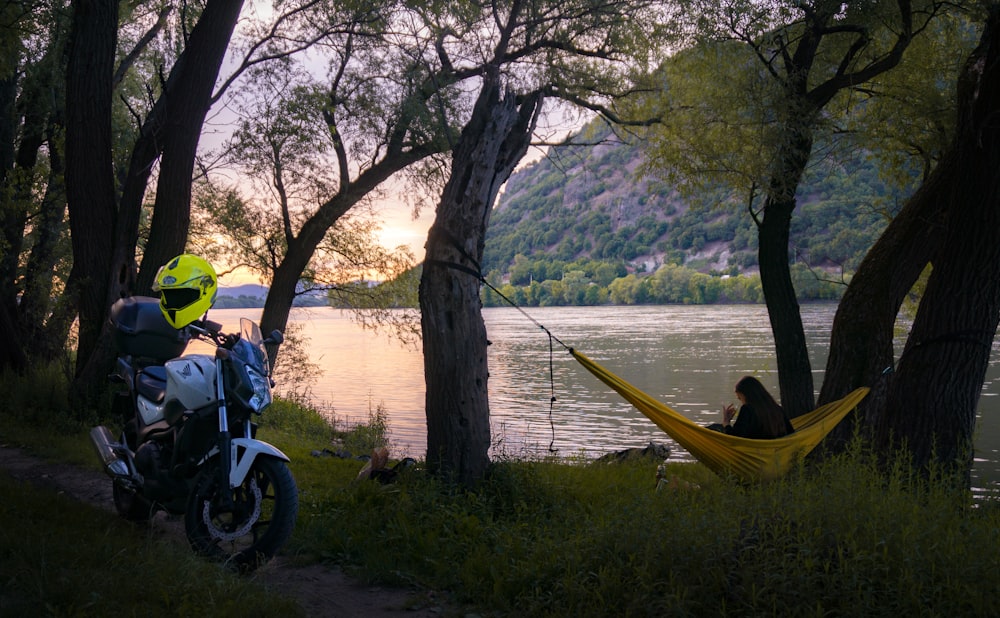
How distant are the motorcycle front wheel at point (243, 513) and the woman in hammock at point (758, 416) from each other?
3.36m

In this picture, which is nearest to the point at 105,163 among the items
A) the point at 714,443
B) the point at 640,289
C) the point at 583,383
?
the point at 714,443

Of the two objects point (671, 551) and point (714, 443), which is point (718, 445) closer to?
point (714, 443)

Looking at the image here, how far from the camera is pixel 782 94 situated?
8.08 meters

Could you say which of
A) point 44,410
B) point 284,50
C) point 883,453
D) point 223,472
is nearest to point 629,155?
point 284,50

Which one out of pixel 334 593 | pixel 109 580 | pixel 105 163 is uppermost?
pixel 105 163

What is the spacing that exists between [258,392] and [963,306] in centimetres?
462

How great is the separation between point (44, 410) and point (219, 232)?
5.92 m

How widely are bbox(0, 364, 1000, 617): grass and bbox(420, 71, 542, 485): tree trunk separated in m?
0.33

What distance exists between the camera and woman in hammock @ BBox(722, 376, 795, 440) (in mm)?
5773

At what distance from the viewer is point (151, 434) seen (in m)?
4.33

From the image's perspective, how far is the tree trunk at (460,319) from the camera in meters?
5.25

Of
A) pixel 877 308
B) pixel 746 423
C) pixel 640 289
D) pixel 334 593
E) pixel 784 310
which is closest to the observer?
pixel 334 593

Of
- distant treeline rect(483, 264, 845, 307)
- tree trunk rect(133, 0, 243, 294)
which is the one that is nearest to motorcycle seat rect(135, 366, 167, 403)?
tree trunk rect(133, 0, 243, 294)

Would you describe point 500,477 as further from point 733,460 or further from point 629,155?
point 629,155
